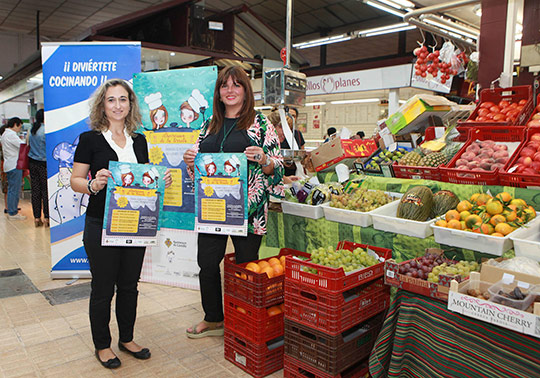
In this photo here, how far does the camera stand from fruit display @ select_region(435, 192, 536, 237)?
237cm

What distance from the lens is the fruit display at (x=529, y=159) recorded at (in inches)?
106

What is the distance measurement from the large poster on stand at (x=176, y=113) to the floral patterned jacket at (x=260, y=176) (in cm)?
103

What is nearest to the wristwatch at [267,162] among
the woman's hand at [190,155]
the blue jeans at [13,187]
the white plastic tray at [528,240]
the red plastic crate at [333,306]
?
the woman's hand at [190,155]

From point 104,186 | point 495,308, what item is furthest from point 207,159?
point 495,308

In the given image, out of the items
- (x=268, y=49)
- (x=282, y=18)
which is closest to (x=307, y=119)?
(x=268, y=49)

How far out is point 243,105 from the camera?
2.82 m

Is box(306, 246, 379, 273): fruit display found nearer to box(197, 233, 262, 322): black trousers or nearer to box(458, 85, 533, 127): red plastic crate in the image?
box(197, 233, 262, 322): black trousers

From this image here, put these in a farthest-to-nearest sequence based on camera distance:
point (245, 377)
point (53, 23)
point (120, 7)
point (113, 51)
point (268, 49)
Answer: point (53, 23) → point (120, 7) → point (268, 49) → point (113, 51) → point (245, 377)

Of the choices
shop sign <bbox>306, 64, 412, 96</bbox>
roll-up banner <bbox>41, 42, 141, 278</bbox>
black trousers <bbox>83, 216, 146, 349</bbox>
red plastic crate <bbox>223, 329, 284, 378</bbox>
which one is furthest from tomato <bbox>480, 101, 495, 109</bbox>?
shop sign <bbox>306, 64, 412, 96</bbox>

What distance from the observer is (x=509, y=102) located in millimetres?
3615

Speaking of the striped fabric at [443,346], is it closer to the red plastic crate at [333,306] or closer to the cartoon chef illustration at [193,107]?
the red plastic crate at [333,306]

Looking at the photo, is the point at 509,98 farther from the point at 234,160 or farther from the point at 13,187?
the point at 13,187

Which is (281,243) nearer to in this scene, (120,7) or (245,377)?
(245,377)

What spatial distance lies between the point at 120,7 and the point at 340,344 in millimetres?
12667
